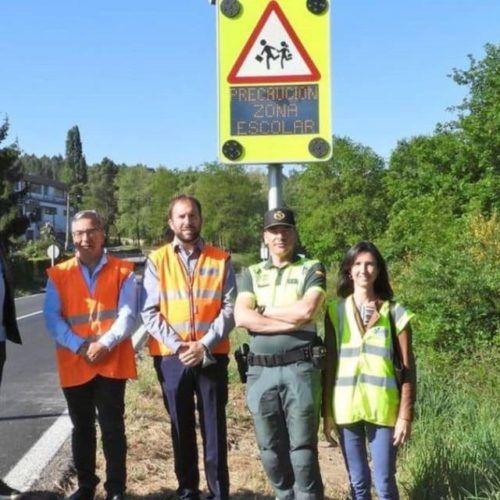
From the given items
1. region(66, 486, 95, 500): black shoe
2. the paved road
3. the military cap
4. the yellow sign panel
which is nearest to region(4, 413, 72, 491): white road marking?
the paved road

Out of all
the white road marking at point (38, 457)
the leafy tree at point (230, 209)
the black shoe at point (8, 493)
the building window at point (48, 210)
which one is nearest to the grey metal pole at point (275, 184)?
the black shoe at point (8, 493)

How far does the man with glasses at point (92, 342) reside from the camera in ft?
14.8

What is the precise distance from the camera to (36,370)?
10.9 metres

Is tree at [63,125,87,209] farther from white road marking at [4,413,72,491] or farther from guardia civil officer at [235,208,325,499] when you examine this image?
guardia civil officer at [235,208,325,499]

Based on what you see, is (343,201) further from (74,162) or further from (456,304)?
(74,162)

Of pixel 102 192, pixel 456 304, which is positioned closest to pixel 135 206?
pixel 102 192

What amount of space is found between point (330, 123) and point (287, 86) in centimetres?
35

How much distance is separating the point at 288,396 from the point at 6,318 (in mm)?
1961

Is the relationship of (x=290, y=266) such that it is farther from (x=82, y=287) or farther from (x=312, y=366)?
(x=82, y=287)

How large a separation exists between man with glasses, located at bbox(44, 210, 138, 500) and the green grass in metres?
1.85

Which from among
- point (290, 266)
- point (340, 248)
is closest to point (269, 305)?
point (290, 266)

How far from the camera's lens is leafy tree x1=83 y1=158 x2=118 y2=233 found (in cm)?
11014

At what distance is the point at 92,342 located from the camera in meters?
4.52

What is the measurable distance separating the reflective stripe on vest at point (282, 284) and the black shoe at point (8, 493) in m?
2.02
